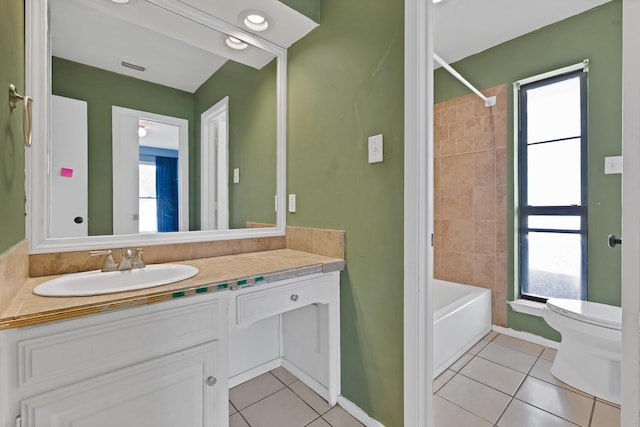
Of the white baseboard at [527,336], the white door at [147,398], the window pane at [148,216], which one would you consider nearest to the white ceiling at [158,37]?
the window pane at [148,216]

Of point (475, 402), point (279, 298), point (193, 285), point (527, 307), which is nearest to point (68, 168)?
point (193, 285)

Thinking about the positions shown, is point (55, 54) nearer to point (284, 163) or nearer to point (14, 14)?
point (14, 14)

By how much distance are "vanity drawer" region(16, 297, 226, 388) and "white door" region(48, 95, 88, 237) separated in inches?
22.9

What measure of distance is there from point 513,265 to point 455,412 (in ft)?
4.41

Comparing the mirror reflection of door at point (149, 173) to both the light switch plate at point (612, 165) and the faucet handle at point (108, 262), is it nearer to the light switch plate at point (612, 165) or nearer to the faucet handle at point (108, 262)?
the faucet handle at point (108, 262)

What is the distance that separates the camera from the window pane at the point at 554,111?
81.9 inches

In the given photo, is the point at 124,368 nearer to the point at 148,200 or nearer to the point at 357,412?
the point at 148,200

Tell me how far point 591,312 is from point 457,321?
713 mm

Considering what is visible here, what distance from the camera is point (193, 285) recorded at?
979 mm

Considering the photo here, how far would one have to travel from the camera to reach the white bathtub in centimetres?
180

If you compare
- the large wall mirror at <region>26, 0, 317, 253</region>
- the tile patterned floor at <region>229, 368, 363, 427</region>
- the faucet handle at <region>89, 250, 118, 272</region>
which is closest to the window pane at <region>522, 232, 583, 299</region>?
the tile patterned floor at <region>229, 368, 363, 427</region>

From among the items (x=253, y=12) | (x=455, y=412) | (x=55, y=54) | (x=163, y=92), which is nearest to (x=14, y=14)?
(x=55, y=54)

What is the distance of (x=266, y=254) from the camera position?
5.38ft

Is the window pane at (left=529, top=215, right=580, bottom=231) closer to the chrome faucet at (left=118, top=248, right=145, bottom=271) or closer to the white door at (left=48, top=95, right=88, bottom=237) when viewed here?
the chrome faucet at (left=118, top=248, right=145, bottom=271)
